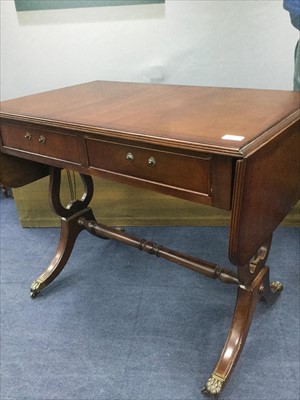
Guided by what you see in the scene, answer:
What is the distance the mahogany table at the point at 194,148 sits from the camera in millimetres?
912

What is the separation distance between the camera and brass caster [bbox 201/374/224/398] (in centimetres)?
121

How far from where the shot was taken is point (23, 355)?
4.77 ft

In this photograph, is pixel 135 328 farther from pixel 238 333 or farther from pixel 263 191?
pixel 263 191

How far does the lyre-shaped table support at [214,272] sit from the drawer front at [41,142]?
0.96 ft

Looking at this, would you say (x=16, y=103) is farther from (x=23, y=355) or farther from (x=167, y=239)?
(x=167, y=239)

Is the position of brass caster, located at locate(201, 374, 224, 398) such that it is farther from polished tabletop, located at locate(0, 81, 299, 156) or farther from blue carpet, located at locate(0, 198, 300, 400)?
polished tabletop, located at locate(0, 81, 299, 156)

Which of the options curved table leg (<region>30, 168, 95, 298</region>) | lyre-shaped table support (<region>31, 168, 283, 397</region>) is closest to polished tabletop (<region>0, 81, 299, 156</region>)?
lyre-shaped table support (<region>31, 168, 283, 397</region>)

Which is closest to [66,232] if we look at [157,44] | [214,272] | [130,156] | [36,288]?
[36,288]

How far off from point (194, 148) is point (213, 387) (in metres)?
0.79

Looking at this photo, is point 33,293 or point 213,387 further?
point 33,293

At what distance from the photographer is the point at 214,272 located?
1412 mm

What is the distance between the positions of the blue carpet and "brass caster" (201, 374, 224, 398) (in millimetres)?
48

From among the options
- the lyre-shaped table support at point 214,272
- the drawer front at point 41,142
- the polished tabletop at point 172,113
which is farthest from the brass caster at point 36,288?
the polished tabletop at point 172,113

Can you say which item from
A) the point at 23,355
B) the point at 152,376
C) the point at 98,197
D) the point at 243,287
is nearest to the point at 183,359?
the point at 152,376
